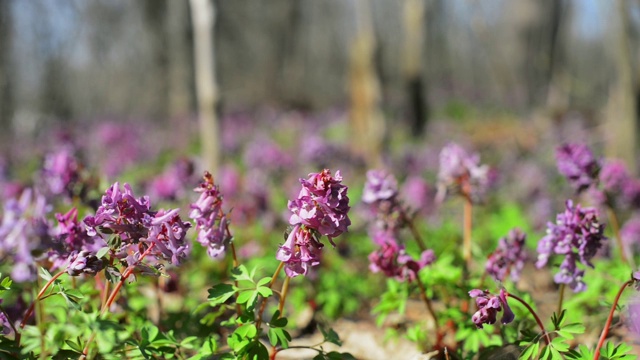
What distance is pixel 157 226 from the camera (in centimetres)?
197

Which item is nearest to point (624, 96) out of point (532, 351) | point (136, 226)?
point (532, 351)

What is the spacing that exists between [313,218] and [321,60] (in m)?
41.2

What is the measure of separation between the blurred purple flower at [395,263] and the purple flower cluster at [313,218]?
56 centimetres

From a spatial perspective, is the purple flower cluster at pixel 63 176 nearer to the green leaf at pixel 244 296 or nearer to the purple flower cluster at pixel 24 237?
the purple flower cluster at pixel 24 237

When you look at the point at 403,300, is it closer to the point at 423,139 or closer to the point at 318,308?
the point at 318,308

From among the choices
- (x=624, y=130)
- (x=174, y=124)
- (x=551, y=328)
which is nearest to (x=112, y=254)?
(x=551, y=328)

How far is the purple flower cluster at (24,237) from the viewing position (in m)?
2.04

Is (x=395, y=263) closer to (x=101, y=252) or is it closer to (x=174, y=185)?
(x=101, y=252)

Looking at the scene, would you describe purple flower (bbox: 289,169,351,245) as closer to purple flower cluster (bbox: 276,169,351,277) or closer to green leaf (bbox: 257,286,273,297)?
purple flower cluster (bbox: 276,169,351,277)

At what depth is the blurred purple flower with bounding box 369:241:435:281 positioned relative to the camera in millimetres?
2508

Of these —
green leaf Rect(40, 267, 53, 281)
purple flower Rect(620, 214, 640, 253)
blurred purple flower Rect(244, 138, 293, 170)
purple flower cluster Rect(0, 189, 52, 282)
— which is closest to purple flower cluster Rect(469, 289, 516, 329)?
green leaf Rect(40, 267, 53, 281)

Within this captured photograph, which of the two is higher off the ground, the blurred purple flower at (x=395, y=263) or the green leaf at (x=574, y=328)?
the blurred purple flower at (x=395, y=263)

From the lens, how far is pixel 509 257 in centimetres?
269

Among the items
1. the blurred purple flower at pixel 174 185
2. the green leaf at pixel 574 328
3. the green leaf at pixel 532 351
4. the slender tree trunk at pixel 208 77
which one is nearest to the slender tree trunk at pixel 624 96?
the slender tree trunk at pixel 208 77
